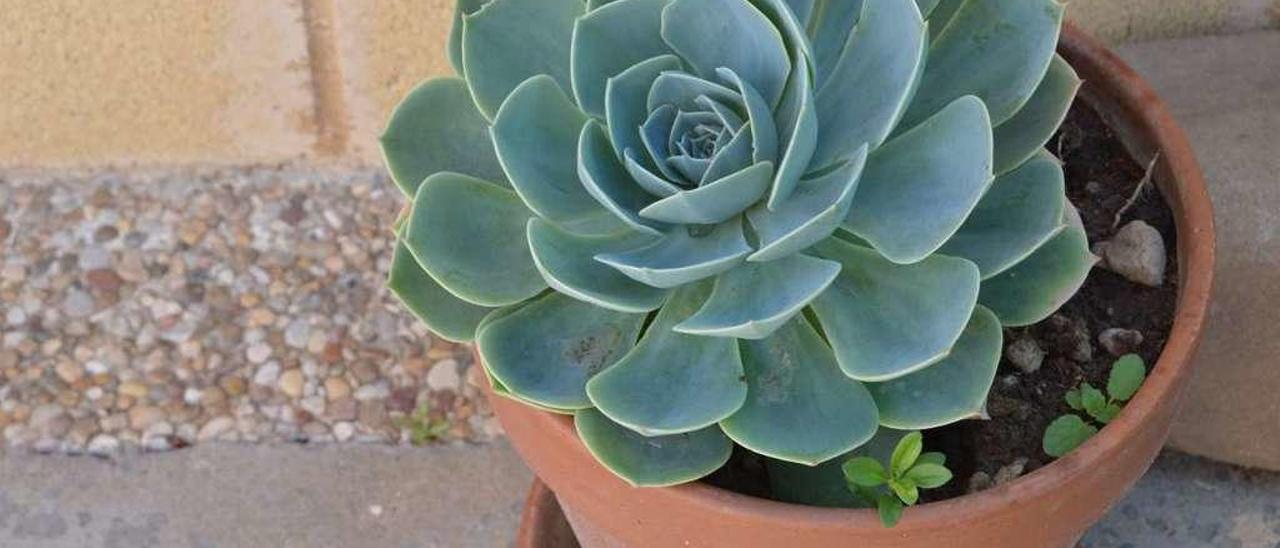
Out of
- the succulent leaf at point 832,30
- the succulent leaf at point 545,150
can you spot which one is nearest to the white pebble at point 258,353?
the succulent leaf at point 545,150

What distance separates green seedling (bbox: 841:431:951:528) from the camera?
97 cm

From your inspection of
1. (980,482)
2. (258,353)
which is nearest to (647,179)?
(980,482)

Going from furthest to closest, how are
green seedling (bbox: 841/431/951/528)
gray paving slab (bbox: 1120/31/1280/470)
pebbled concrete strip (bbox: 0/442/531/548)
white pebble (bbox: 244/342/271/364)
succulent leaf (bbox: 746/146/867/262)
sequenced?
1. white pebble (bbox: 244/342/271/364)
2. pebbled concrete strip (bbox: 0/442/531/548)
3. gray paving slab (bbox: 1120/31/1280/470)
4. green seedling (bbox: 841/431/951/528)
5. succulent leaf (bbox: 746/146/867/262)

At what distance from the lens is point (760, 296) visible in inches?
37.2

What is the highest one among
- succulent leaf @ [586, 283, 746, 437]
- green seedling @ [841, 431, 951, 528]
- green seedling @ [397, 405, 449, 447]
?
succulent leaf @ [586, 283, 746, 437]

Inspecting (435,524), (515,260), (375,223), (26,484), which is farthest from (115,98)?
(515,260)

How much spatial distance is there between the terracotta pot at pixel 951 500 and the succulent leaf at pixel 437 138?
0.56 feet

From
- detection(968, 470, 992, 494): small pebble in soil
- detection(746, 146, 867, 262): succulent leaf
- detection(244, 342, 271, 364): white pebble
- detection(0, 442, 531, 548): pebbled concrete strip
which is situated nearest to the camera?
detection(746, 146, 867, 262): succulent leaf

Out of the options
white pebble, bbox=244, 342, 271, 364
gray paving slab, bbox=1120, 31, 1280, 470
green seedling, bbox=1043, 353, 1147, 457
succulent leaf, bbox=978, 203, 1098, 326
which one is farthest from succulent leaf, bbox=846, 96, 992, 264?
white pebble, bbox=244, 342, 271, 364

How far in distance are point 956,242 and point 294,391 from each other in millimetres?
945

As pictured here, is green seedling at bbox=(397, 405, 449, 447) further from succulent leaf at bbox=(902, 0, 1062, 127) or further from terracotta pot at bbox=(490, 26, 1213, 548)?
succulent leaf at bbox=(902, 0, 1062, 127)

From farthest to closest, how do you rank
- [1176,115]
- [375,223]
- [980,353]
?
[375,223]
[1176,115]
[980,353]

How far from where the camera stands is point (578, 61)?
0.97 m

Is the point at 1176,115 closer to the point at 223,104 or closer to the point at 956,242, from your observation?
the point at 956,242
